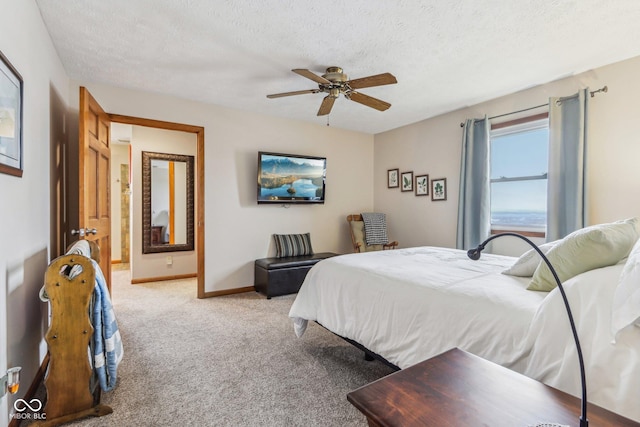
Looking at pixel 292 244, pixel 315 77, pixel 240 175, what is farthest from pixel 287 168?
pixel 315 77

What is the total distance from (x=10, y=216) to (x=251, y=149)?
3040mm

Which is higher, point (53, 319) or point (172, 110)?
point (172, 110)

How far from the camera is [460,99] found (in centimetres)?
385

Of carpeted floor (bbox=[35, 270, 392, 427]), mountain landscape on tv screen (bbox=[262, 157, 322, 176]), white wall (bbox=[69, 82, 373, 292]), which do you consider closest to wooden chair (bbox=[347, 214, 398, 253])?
white wall (bbox=[69, 82, 373, 292])

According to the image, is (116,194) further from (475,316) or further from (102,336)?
(475,316)

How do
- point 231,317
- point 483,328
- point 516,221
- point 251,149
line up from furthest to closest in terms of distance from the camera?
1. point 251,149
2. point 516,221
3. point 231,317
4. point 483,328

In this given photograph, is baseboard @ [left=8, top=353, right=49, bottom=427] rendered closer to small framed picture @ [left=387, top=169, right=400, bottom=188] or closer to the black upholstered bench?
the black upholstered bench

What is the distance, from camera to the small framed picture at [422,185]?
4695mm

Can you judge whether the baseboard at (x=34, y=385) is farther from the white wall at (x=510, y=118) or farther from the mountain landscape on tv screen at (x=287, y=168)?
the white wall at (x=510, y=118)

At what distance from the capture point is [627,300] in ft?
3.28

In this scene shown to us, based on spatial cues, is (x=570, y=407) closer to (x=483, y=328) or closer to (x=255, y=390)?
(x=483, y=328)

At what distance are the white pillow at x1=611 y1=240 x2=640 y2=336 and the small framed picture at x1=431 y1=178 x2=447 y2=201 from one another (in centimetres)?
343

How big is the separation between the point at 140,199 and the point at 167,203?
40 centimetres

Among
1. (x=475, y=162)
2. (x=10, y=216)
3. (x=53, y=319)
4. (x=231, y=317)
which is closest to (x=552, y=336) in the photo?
(x=53, y=319)
